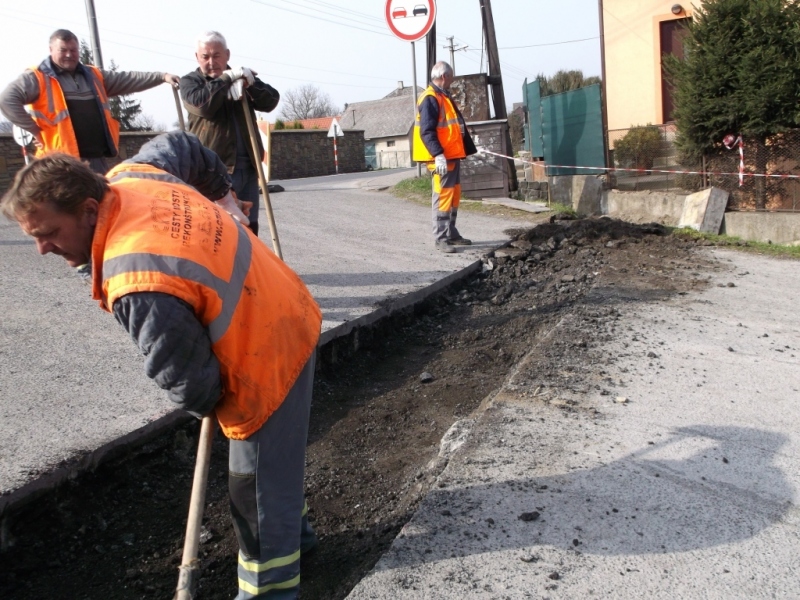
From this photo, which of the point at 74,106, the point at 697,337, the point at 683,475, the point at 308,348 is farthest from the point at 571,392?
the point at 74,106

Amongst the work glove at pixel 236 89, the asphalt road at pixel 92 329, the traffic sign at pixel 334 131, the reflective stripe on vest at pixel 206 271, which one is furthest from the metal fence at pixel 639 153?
the traffic sign at pixel 334 131

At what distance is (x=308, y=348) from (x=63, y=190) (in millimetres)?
869

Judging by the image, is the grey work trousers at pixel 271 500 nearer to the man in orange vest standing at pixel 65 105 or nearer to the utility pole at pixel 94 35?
the man in orange vest standing at pixel 65 105

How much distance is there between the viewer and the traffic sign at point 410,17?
984cm

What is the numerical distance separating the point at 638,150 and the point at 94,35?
376 inches

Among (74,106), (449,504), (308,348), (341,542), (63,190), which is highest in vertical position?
(74,106)

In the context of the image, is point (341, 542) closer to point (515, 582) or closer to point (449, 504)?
point (449, 504)

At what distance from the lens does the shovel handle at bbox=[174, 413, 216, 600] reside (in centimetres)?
221

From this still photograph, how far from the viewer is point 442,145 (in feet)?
24.1

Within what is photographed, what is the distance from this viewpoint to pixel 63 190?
187 cm

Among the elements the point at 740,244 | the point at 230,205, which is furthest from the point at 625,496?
the point at 740,244

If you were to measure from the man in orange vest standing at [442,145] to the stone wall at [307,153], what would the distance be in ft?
55.4

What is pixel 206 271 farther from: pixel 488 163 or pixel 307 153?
pixel 307 153

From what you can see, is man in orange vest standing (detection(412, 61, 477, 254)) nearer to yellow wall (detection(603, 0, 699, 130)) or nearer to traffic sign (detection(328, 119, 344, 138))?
yellow wall (detection(603, 0, 699, 130))
